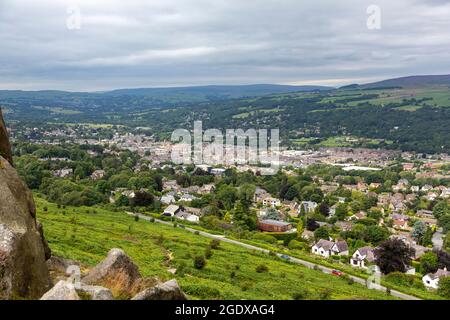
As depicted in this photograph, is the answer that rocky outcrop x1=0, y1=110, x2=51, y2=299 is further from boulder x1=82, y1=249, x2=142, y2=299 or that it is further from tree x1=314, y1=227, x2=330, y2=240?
tree x1=314, y1=227, x2=330, y2=240

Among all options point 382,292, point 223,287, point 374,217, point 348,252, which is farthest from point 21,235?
point 374,217

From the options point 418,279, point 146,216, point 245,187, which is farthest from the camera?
point 245,187

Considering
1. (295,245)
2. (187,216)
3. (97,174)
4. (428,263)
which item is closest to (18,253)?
(428,263)

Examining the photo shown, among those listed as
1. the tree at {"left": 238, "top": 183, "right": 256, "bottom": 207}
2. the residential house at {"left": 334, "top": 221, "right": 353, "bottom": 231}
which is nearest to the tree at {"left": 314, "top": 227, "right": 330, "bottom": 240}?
the residential house at {"left": 334, "top": 221, "right": 353, "bottom": 231}

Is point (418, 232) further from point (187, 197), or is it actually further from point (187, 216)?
point (187, 197)

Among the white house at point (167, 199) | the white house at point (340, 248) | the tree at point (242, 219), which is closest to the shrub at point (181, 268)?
the white house at point (340, 248)
